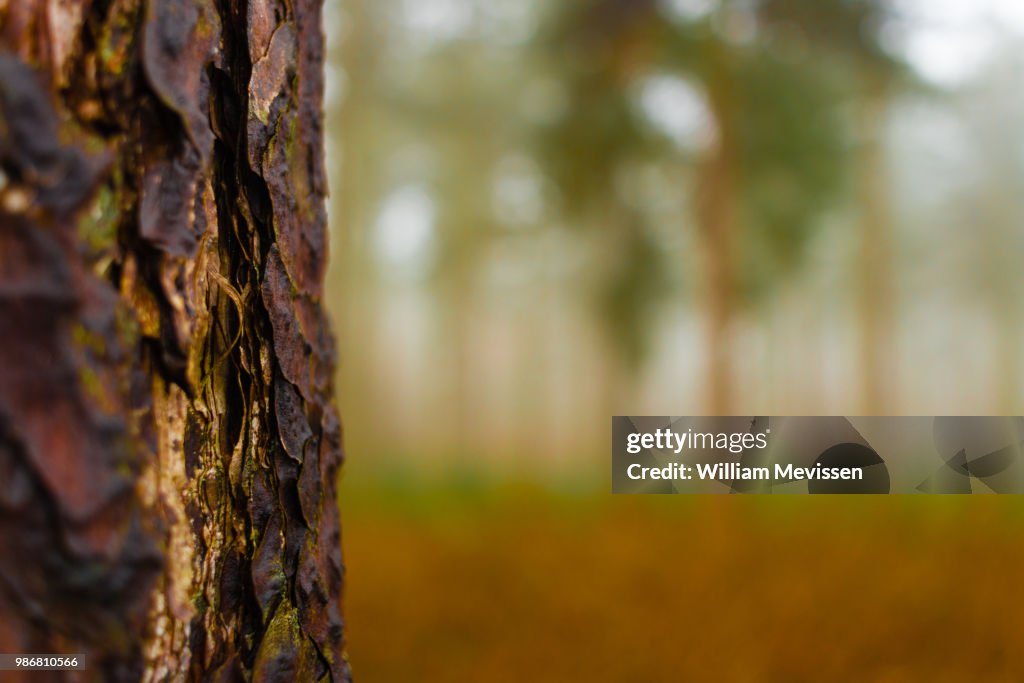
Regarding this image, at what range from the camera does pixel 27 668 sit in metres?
0.56

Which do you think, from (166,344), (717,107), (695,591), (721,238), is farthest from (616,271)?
(166,344)

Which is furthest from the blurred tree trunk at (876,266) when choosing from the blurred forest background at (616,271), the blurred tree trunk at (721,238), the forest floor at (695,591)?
the forest floor at (695,591)

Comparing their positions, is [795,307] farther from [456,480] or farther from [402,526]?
[402,526]

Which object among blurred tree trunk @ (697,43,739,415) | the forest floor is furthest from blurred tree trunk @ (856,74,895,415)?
the forest floor

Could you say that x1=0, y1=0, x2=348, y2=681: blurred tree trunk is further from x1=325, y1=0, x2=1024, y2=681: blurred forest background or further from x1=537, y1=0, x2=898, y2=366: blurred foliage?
x1=537, y1=0, x2=898, y2=366: blurred foliage

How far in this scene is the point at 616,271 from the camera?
5133 mm

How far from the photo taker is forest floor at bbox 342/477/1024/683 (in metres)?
2.29

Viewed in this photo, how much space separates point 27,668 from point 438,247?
8.79 metres

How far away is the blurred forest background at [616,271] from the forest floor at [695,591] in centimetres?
2

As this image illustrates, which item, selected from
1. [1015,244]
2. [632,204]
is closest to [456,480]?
[632,204]

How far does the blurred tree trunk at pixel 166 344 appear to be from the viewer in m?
0.55

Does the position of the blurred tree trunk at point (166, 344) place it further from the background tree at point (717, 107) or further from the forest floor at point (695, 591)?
the background tree at point (717, 107)

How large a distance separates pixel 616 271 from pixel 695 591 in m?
2.75

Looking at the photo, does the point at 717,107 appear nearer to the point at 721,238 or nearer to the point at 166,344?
the point at 721,238
